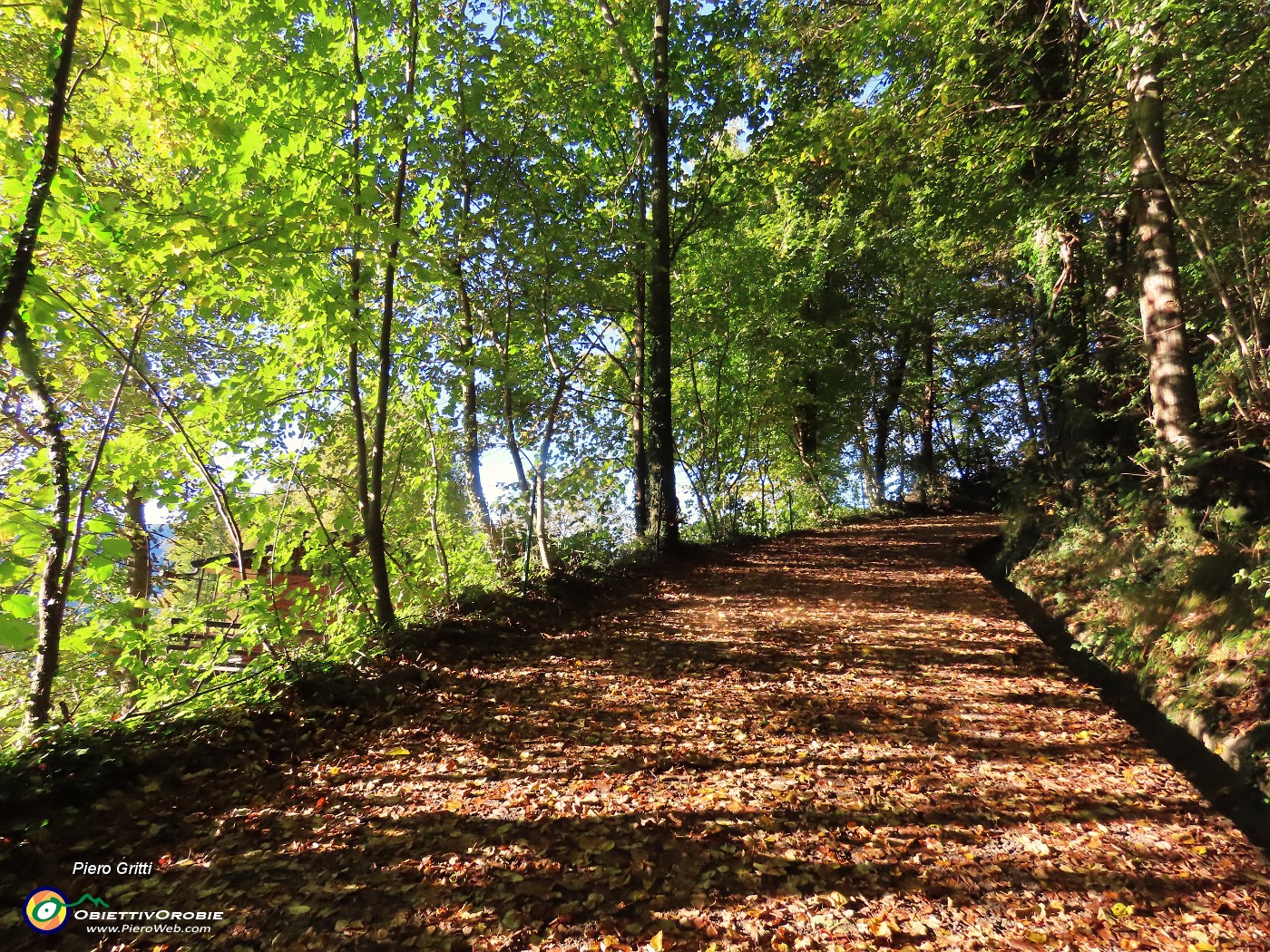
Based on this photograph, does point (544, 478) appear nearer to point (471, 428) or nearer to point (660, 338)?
point (471, 428)

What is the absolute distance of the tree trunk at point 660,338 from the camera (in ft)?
31.6

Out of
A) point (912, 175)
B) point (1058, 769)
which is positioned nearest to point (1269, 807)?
point (1058, 769)

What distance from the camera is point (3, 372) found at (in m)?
5.54

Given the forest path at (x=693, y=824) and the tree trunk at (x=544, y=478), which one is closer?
the forest path at (x=693, y=824)

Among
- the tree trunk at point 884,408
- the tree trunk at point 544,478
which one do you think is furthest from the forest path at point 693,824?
the tree trunk at point 884,408

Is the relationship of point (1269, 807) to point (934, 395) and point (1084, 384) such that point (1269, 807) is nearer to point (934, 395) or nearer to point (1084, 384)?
point (1084, 384)

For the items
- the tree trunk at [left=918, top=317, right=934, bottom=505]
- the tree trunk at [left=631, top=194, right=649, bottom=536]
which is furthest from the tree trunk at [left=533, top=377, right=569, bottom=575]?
the tree trunk at [left=918, top=317, right=934, bottom=505]

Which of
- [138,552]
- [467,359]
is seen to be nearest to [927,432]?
[467,359]

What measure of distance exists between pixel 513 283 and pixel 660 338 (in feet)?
12.2

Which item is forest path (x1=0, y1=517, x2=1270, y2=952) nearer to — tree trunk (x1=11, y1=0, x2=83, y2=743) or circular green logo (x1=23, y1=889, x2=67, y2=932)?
circular green logo (x1=23, y1=889, x2=67, y2=932)

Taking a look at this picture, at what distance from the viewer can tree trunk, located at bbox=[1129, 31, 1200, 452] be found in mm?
5125

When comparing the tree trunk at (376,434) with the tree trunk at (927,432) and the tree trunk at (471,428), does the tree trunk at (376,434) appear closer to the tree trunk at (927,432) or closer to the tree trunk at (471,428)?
the tree trunk at (471,428)

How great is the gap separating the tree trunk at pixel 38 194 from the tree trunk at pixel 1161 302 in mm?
7360

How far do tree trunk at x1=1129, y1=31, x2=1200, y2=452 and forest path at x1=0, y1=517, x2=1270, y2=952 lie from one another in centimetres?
284
